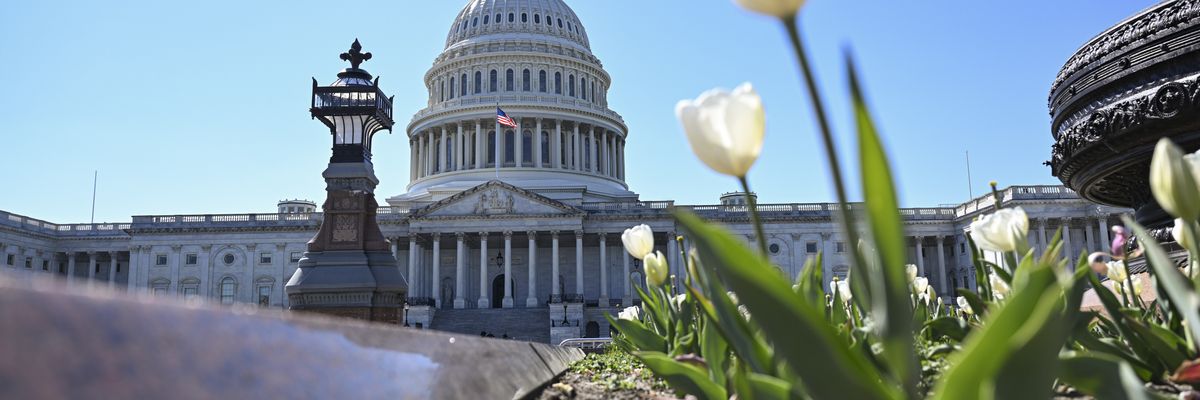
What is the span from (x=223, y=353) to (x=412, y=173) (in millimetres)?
84121

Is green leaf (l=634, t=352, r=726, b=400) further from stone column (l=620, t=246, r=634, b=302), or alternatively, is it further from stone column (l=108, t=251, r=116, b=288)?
stone column (l=108, t=251, r=116, b=288)

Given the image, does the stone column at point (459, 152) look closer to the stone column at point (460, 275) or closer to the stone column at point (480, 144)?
the stone column at point (480, 144)

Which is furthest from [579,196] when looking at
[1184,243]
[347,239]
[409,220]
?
[1184,243]

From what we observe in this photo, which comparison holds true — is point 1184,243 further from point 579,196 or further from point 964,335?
point 579,196

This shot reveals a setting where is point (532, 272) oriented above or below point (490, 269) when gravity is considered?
below

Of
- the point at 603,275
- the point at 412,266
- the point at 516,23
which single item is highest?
the point at 516,23

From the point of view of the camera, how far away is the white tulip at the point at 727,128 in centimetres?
221

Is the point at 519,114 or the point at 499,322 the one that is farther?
the point at 519,114

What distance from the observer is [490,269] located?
69.1 metres

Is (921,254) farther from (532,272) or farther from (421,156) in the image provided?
(421,156)

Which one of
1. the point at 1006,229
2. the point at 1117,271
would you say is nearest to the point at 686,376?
the point at 1006,229

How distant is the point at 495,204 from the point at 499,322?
9.37 m

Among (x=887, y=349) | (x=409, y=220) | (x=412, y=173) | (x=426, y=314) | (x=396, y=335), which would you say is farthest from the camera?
(x=412, y=173)

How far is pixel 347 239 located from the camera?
1236 centimetres
